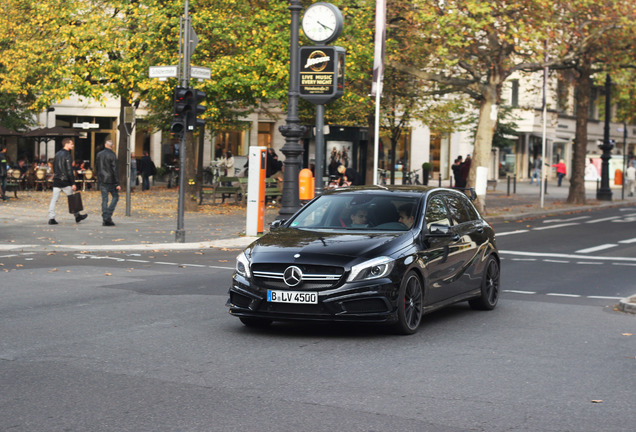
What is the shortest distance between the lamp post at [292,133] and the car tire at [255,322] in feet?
37.6

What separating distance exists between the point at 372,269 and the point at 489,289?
2991mm

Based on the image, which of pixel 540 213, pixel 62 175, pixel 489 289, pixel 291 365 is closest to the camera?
pixel 291 365

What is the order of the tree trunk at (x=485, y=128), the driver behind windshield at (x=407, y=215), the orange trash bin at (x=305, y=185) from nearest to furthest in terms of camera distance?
the driver behind windshield at (x=407, y=215) < the orange trash bin at (x=305, y=185) < the tree trunk at (x=485, y=128)

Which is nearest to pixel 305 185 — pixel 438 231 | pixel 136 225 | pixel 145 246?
pixel 136 225

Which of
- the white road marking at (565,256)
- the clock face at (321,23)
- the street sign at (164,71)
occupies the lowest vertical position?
the white road marking at (565,256)

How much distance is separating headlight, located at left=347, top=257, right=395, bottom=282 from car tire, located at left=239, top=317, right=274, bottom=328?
3.74 ft

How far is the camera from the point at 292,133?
2152cm

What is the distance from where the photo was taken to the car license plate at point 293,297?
29.8 ft

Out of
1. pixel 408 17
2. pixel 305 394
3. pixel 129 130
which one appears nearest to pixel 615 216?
pixel 408 17

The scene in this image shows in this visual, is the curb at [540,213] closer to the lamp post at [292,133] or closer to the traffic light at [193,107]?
the lamp post at [292,133]

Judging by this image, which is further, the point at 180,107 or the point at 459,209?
the point at 180,107

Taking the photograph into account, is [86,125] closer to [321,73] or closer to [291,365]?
[321,73]

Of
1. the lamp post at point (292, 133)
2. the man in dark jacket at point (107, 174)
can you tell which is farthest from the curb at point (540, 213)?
the man in dark jacket at point (107, 174)

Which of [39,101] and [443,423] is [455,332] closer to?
[443,423]
